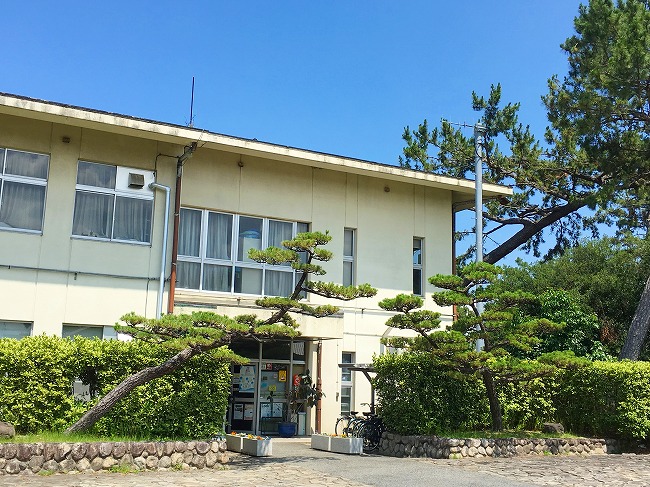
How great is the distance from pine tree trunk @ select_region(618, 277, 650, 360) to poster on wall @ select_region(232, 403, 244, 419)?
11.4m

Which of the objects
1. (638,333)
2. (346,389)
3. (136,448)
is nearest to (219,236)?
(346,389)

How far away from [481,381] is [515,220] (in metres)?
13.5

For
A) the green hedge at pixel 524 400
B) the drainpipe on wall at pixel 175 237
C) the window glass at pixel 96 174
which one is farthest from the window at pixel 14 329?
the green hedge at pixel 524 400

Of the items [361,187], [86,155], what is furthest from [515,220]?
[86,155]

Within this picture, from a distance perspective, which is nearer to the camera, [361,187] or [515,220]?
[361,187]

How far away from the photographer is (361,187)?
20969mm

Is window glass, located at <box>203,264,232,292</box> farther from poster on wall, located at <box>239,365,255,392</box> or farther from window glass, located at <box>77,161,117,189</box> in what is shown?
window glass, located at <box>77,161,117,189</box>

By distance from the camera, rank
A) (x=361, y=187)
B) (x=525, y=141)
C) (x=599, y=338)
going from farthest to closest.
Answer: (x=525, y=141), (x=599, y=338), (x=361, y=187)

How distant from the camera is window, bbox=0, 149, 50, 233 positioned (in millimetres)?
16125

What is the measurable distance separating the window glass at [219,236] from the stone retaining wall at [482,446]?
6.26 meters

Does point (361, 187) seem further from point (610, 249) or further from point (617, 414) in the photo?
point (610, 249)

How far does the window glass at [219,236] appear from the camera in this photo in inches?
732

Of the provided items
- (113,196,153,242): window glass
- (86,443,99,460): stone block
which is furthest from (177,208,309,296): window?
(86,443,99,460): stone block

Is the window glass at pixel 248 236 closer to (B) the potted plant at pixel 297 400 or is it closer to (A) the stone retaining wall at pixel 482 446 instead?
(B) the potted plant at pixel 297 400
